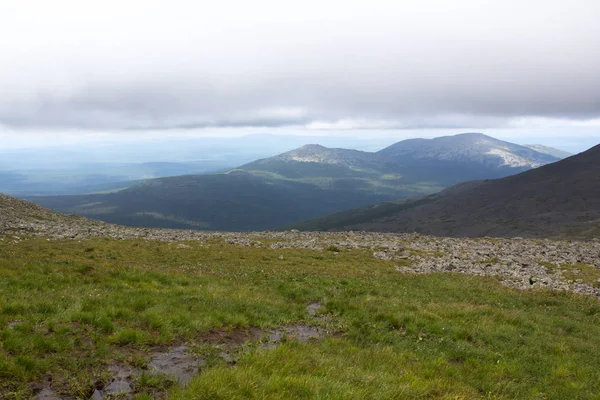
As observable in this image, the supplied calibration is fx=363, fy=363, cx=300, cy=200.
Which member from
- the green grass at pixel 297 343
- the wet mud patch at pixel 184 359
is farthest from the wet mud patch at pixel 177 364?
the green grass at pixel 297 343

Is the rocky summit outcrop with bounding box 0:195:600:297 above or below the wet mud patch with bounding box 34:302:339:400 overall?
below

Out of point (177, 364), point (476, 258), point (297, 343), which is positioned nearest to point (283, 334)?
point (297, 343)

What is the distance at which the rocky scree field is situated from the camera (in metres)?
9.65

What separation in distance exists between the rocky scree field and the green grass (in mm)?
60

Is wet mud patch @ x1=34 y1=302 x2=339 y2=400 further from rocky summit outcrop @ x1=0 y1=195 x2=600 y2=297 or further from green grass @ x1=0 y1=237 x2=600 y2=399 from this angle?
rocky summit outcrop @ x1=0 y1=195 x2=600 y2=297

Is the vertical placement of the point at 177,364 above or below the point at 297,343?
above

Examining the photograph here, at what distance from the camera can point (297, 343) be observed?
1326cm

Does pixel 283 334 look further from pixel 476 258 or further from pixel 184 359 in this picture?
pixel 476 258

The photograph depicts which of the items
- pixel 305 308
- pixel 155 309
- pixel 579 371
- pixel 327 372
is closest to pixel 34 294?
pixel 155 309

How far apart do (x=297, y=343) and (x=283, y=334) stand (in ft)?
5.56

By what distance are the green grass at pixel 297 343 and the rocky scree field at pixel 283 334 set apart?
60 mm

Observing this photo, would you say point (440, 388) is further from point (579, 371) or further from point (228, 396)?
point (579, 371)

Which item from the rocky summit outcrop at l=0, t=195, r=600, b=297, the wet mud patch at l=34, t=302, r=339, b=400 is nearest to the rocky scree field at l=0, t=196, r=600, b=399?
the wet mud patch at l=34, t=302, r=339, b=400

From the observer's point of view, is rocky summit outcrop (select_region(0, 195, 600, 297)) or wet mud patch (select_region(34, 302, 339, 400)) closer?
wet mud patch (select_region(34, 302, 339, 400))
